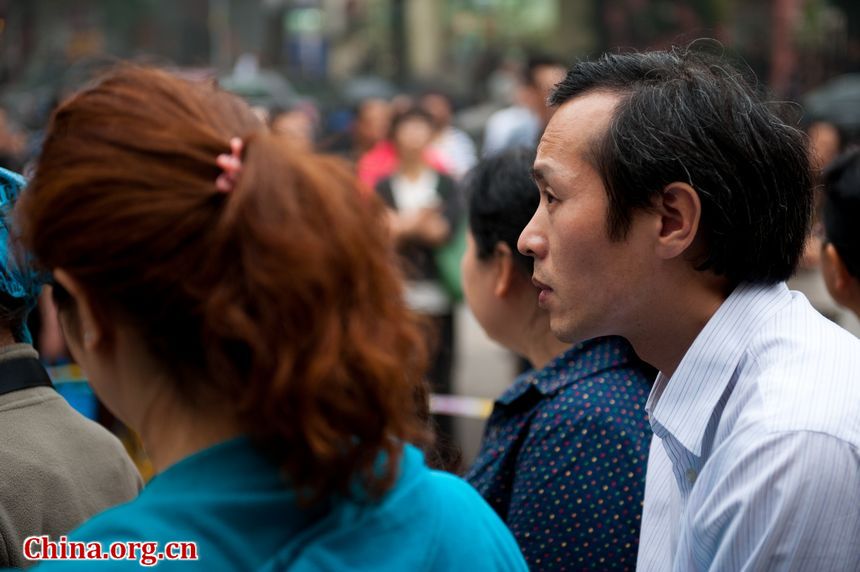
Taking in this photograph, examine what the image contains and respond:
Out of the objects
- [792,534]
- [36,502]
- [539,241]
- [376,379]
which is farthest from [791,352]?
[36,502]

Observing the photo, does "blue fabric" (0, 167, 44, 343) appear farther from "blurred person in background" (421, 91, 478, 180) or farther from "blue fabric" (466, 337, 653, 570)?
"blurred person in background" (421, 91, 478, 180)

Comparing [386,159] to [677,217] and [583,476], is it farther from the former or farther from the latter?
[677,217]

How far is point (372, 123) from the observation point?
954 centimetres

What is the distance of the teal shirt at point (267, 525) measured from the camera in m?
1.21

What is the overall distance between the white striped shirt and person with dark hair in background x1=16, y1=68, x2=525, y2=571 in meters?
0.47

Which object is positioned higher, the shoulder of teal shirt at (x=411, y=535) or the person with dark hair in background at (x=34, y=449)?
the shoulder of teal shirt at (x=411, y=535)

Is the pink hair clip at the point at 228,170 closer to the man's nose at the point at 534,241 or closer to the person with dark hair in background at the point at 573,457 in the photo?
the man's nose at the point at 534,241

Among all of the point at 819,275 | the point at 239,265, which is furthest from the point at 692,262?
the point at 819,275

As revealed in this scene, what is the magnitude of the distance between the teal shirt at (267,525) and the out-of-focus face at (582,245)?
1.87ft

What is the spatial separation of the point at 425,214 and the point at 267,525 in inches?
206

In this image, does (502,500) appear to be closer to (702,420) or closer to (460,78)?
(702,420)

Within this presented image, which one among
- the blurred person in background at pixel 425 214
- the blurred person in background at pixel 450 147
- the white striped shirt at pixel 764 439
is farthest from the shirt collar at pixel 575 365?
the blurred person in background at pixel 450 147

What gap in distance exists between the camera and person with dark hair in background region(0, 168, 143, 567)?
69.4 inches

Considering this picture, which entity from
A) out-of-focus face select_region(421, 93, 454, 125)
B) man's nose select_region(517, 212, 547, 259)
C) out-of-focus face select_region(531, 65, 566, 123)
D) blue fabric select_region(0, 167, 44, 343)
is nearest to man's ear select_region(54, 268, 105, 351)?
blue fabric select_region(0, 167, 44, 343)
